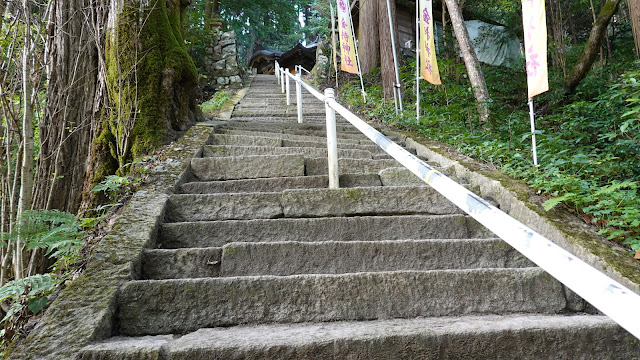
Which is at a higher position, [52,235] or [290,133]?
[290,133]

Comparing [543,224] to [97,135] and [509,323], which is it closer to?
[509,323]

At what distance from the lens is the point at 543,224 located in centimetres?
237

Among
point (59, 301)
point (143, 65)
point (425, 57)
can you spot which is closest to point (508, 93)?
point (425, 57)

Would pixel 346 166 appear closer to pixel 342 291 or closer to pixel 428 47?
pixel 342 291

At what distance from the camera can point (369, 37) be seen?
37.0 ft

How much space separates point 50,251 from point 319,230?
1566 mm

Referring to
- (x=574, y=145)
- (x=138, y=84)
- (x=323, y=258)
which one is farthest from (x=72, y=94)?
(x=574, y=145)

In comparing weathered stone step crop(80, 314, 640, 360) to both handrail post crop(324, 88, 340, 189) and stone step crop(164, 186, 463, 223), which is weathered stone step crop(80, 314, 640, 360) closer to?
stone step crop(164, 186, 463, 223)

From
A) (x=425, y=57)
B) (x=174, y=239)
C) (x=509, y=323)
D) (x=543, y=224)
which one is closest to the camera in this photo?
(x=509, y=323)

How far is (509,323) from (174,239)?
1885 millimetres

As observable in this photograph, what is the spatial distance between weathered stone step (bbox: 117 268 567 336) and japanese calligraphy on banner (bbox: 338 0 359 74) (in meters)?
6.37

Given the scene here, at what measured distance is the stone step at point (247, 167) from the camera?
3639mm

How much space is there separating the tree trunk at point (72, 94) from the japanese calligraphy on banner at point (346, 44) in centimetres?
437

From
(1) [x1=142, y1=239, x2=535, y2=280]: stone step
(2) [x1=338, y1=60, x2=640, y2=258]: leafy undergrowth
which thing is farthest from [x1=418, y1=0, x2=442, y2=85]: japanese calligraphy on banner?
(1) [x1=142, y1=239, x2=535, y2=280]: stone step
